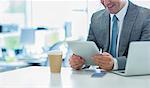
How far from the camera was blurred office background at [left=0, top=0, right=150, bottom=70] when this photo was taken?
15.8 ft

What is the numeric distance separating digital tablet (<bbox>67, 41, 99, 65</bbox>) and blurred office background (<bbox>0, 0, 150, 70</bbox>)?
2676 millimetres

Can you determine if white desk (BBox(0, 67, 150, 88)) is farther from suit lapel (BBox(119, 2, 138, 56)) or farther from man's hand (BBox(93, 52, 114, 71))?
suit lapel (BBox(119, 2, 138, 56))

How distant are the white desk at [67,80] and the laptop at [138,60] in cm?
6

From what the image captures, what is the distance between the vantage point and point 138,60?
178cm

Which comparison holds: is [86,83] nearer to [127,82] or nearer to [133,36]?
[127,82]

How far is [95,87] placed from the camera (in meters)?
1.46

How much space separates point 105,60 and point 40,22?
452 centimetres

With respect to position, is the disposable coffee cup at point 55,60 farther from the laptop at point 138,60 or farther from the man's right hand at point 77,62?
the laptop at point 138,60

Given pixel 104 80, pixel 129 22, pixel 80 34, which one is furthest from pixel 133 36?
pixel 80 34

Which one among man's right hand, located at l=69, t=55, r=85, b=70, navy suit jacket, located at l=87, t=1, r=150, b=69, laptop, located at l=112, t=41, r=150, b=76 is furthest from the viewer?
navy suit jacket, located at l=87, t=1, r=150, b=69

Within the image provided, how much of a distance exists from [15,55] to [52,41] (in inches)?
24.6

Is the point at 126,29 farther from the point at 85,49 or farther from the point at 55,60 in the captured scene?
the point at 55,60

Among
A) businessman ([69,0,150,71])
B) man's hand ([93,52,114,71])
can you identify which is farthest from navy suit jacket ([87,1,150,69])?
man's hand ([93,52,114,71])

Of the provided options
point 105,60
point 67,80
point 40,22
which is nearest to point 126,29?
point 105,60
